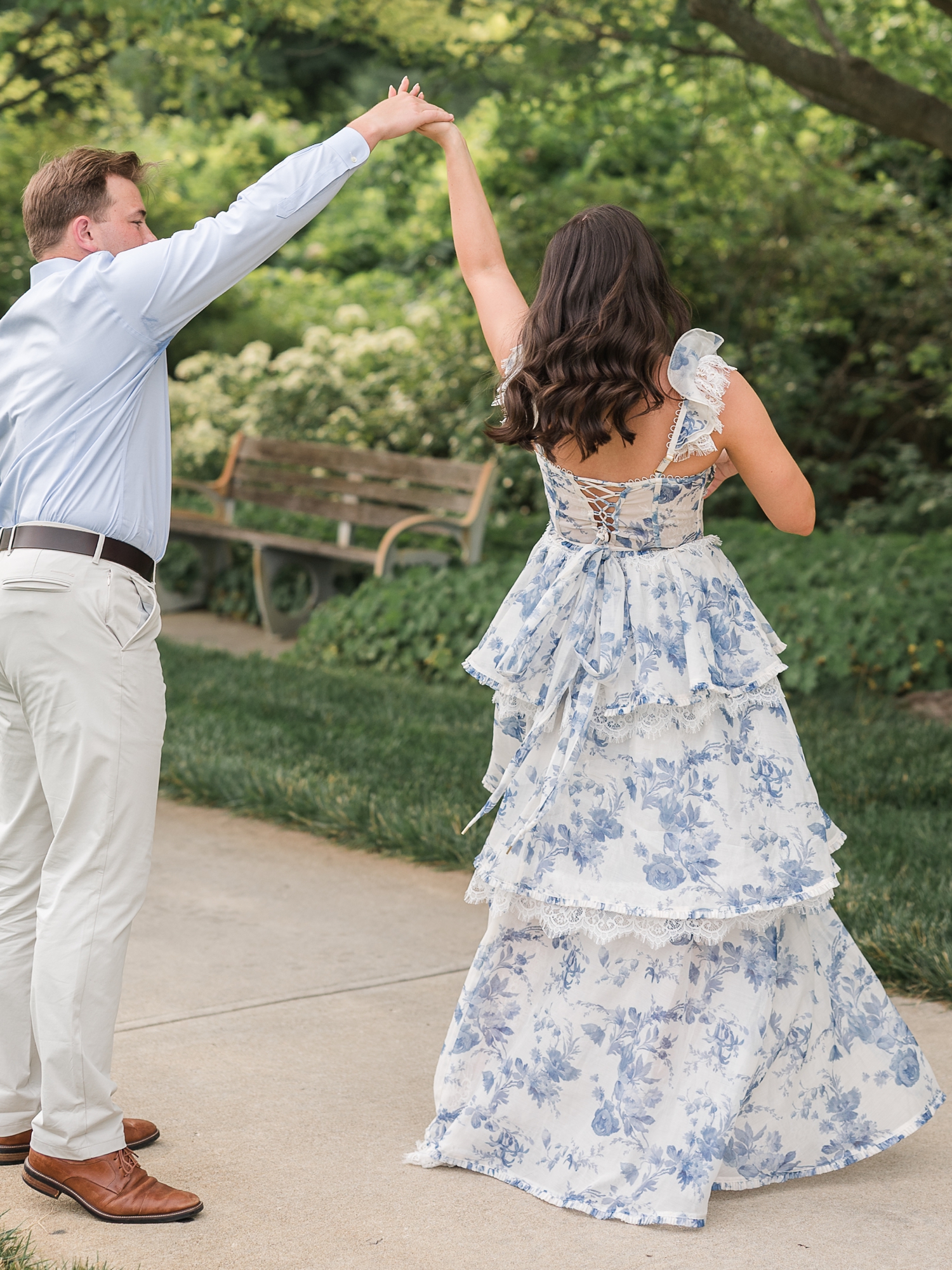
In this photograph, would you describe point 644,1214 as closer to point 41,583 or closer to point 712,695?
point 712,695

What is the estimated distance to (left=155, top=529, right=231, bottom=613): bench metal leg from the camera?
32.2ft

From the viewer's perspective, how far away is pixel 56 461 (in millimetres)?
2535

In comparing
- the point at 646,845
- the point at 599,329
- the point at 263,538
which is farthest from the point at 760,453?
the point at 263,538

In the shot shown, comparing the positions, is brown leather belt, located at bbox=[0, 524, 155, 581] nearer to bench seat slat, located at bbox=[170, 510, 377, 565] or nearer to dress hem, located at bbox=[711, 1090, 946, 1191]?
dress hem, located at bbox=[711, 1090, 946, 1191]

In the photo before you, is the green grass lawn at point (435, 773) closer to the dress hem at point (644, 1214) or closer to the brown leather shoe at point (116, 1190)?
the dress hem at point (644, 1214)

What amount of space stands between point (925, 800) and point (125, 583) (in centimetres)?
363

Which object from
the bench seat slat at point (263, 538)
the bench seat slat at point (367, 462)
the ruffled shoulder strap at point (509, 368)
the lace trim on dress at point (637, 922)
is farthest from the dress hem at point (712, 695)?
the bench seat slat at point (263, 538)

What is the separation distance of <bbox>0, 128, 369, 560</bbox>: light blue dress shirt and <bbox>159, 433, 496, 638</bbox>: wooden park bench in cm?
558

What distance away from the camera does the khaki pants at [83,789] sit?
8.23 ft

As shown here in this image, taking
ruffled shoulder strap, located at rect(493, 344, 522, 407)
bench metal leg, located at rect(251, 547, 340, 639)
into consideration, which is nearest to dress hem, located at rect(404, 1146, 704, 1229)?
ruffled shoulder strap, located at rect(493, 344, 522, 407)

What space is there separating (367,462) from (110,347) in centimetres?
663

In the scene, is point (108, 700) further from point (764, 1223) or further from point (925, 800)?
point (925, 800)

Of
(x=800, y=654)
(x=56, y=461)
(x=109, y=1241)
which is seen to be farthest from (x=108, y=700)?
(x=800, y=654)

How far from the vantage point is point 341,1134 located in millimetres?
2971
